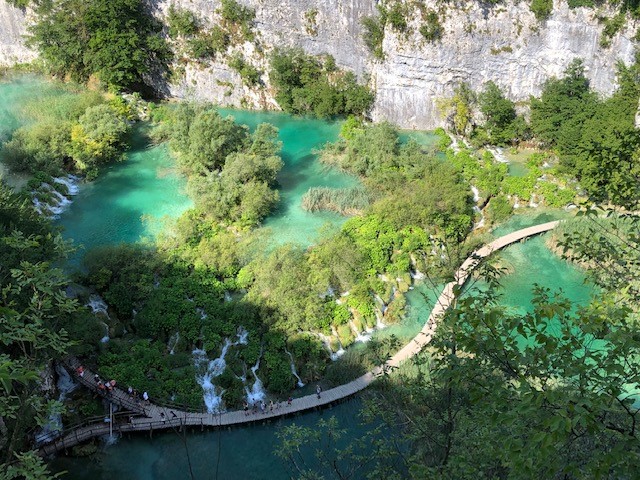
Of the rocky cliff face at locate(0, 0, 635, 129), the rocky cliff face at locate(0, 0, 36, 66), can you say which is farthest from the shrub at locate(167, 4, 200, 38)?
the rocky cliff face at locate(0, 0, 36, 66)

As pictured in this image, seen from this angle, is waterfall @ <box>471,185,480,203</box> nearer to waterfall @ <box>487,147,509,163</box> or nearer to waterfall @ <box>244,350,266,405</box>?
waterfall @ <box>487,147,509,163</box>

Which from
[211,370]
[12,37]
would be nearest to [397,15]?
[211,370]

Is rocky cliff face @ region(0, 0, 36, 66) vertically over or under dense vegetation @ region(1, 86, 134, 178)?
over

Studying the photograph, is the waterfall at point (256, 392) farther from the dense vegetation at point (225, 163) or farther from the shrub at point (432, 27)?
the shrub at point (432, 27)

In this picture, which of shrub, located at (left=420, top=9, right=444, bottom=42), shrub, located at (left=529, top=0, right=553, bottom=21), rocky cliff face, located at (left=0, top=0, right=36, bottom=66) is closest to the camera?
shrub, located at (left=529, top=0, right=553, bottom=21)

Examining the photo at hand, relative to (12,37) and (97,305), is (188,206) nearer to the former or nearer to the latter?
(97,305)
